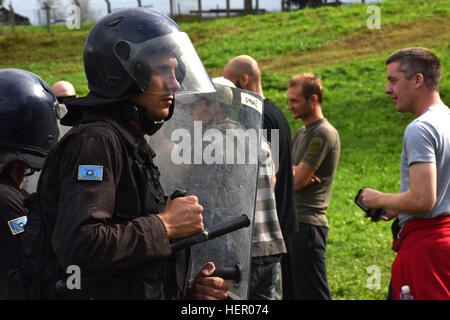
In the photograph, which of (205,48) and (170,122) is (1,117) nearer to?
(170,122)

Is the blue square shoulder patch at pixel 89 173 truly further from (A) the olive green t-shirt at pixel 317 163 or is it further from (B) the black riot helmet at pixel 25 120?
(A) the olive green t-shirt at pixel 317 163

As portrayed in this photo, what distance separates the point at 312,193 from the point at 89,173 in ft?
11.5

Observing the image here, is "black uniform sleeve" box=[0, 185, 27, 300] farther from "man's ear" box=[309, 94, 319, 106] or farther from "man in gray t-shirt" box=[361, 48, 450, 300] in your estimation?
"man's ear" box=[309, 94, 319, 106]

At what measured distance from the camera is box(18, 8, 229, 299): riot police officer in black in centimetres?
210

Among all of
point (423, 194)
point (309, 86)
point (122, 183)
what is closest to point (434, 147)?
point (423, 194)

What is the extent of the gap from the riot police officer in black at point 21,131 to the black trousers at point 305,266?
2641 mm

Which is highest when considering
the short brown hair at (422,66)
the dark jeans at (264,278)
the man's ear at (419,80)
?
the short brown hair at (422,66)

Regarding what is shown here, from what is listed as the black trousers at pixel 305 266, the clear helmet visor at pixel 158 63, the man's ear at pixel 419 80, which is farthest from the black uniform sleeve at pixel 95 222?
the black trousers at pixel 305 266

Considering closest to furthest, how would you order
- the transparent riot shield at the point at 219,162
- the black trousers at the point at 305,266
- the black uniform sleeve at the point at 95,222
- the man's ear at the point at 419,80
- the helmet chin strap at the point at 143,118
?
the black uniform sleeve at the point at 95,222 → the helmet chin strap at the point at 143,118 → the transparent riot shield at the point at 219,162 → the man's ear at the point at 419,80 → the black trousers at the point at 305,266

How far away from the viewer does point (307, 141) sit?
5.44 metres

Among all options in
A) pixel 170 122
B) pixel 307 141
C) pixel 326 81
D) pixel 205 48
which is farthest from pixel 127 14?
pixel 205 48

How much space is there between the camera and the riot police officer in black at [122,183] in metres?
2.10

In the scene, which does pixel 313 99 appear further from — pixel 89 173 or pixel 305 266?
pixel 89 173

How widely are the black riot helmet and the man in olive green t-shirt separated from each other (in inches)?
102
